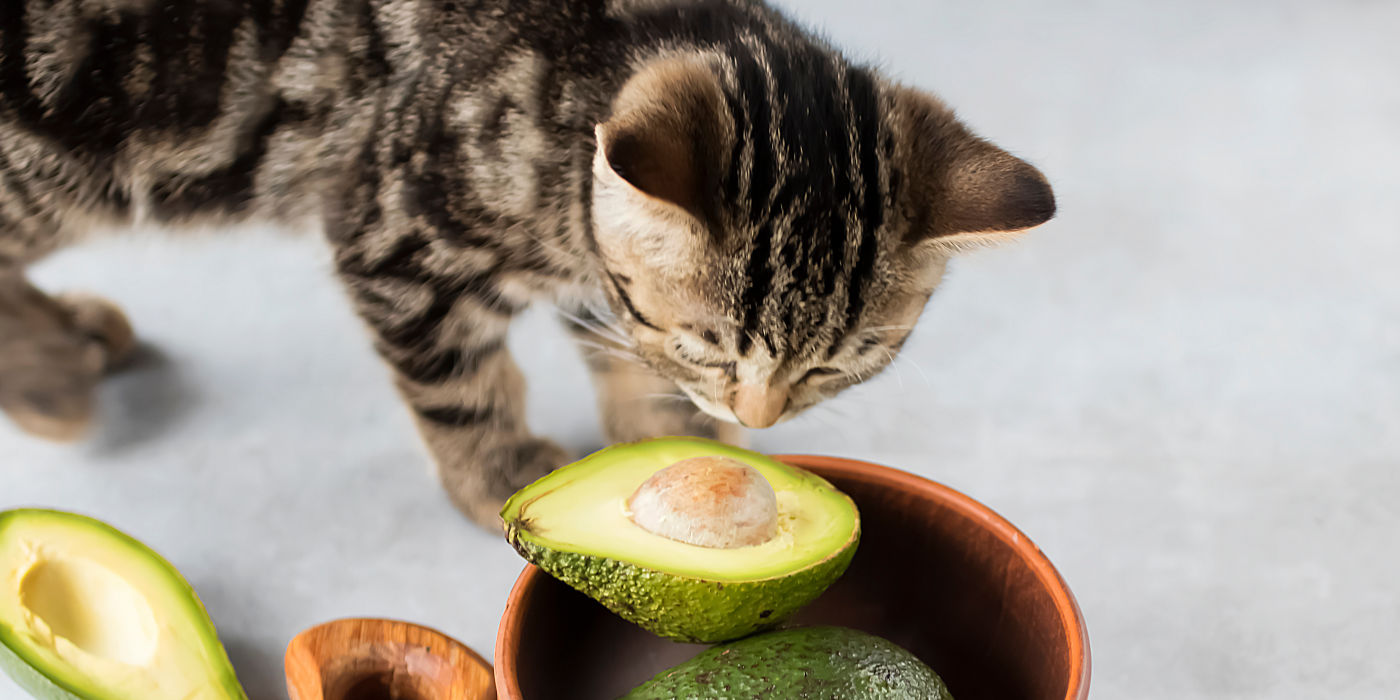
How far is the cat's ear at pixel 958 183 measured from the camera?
702 millimetres

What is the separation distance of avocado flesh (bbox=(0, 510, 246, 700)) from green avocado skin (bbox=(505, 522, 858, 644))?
0.27 metres

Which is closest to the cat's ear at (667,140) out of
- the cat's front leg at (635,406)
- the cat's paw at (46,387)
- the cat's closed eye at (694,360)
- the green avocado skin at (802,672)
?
the cat's closed eye at (694,360)

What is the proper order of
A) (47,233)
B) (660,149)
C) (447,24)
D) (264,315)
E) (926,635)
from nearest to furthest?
(660,149), (926,635), (447,24), (47,233), (264,315)

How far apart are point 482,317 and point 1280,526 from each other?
0.78 meters

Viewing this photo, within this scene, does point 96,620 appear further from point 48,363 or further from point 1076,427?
point 1076,427

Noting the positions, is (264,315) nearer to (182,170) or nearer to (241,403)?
(241,403)

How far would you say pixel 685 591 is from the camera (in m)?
0.61

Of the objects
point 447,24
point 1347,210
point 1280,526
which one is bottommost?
point 1280,526

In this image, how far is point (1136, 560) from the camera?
1.02m

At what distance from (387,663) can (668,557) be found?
273 mm

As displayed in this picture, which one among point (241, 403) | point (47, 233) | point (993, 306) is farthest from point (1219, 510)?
point (47, 233)

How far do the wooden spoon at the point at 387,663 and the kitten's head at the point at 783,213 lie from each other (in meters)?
0.26

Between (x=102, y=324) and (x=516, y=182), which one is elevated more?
(x=516, y=182)

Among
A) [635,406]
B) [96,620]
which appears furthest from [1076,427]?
[96,620]
